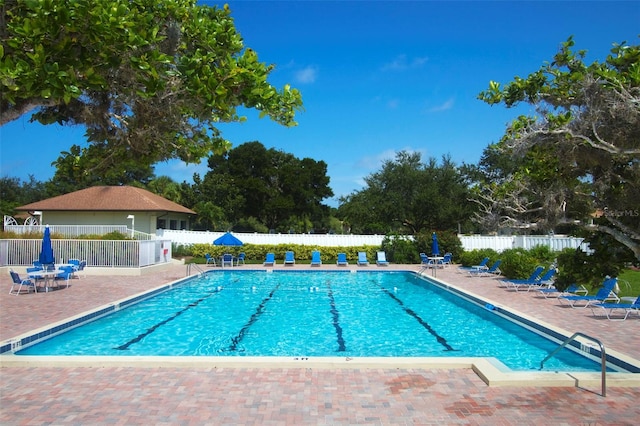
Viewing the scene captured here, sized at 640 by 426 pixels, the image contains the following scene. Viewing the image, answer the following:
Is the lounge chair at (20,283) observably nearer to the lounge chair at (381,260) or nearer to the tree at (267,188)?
the lounge chair at (381,260)

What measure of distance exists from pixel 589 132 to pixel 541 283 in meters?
12.4

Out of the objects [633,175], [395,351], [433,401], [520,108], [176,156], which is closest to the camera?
[176,156]

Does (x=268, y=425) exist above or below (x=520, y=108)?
below

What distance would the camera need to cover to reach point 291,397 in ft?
18.8

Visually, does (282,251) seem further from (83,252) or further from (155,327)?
(155,327)

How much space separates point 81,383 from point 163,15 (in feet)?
16.5

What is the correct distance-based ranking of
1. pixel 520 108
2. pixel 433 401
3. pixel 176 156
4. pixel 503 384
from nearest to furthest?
1. pixel 176 156
2. pixel 520 108
3. pixel 433 401
4. pixel 503 384

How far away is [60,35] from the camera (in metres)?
3.02

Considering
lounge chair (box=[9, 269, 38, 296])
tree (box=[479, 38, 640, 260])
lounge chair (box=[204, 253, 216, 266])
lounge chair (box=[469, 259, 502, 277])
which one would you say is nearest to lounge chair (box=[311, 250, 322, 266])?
lounge chair (box=[204, 253, 216, 266])

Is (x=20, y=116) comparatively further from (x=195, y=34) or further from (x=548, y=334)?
(x=548, y=334)

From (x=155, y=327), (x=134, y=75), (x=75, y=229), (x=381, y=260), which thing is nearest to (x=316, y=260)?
(x=381, y=260)

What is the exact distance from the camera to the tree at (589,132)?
4324 millimetres

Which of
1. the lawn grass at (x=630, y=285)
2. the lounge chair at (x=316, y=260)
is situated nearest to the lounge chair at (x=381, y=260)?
the lounge chair at (x=316, y=260)

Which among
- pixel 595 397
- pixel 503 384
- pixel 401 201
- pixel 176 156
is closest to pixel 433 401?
pixel 503 384
